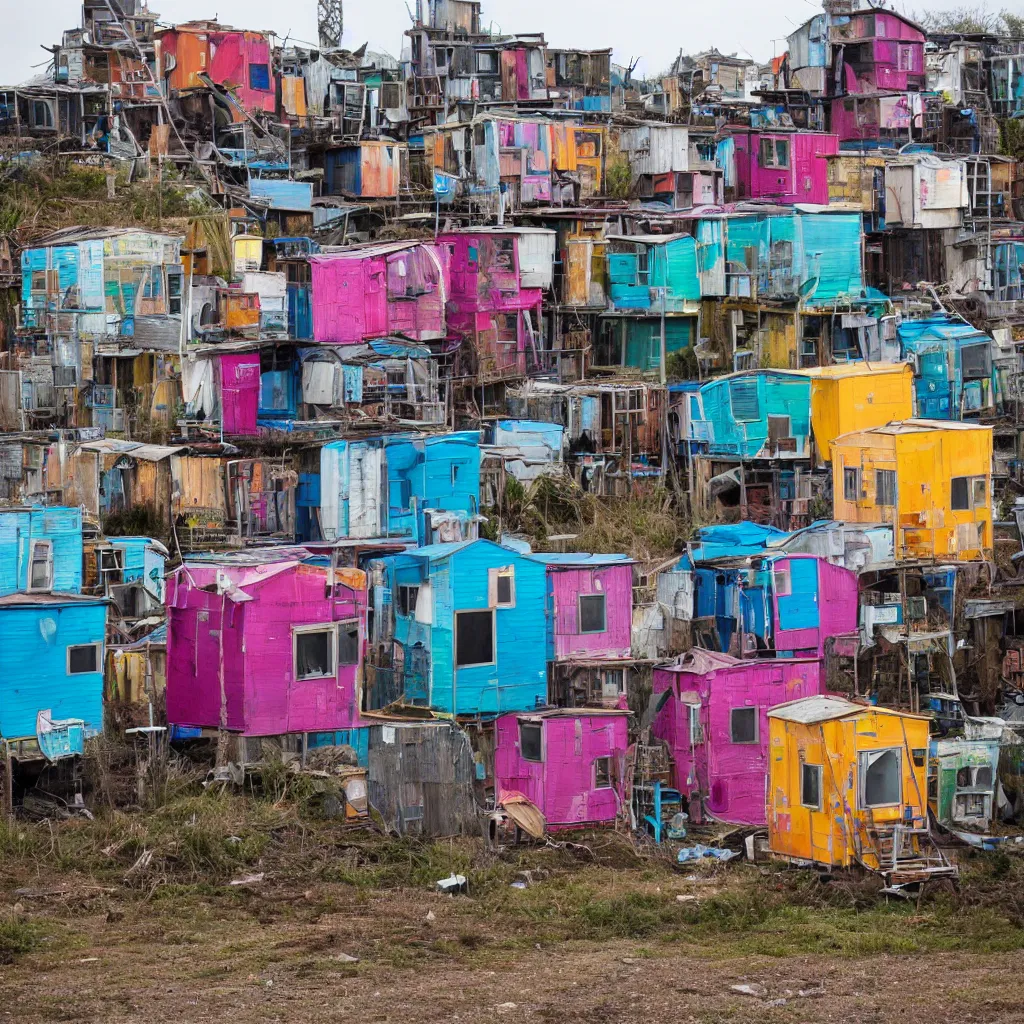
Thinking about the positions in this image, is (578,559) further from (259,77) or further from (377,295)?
(259,77)

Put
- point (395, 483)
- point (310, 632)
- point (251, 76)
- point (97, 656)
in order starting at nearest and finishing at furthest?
point (97, 656) → point (310, 632) → point (395, 483) → point (251, 76)

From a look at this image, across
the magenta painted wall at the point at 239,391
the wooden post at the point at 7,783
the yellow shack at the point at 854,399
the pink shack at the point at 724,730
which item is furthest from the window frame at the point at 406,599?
the yellow shack at the point at 854,399

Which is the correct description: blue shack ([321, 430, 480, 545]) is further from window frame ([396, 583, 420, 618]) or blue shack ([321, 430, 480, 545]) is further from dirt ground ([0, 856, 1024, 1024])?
dirt ground ([0, 856, 1024, 1024])

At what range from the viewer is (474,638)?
111ft

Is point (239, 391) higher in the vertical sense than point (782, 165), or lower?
lower

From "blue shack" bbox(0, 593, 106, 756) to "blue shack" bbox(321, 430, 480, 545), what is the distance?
8776 mm

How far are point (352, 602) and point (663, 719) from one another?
18.3 ft

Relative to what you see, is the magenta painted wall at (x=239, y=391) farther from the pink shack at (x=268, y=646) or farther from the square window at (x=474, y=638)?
the square window at (x=474, y=638)

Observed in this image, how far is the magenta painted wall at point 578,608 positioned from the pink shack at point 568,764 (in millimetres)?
2154

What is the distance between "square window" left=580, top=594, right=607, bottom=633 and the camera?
35094 mm

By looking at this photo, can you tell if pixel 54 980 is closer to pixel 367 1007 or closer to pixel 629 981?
pixel 367 1007

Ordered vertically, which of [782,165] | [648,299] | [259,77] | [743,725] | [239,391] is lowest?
[743,725]

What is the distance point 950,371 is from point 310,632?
70.6 feet

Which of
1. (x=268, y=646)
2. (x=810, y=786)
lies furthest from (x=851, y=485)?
(x=268, y=646)
